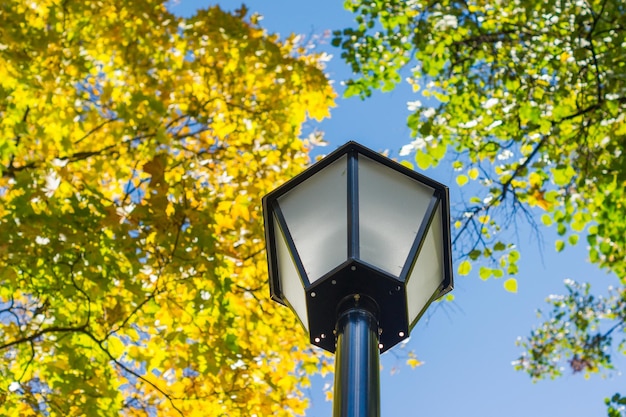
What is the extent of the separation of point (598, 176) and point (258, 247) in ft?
10.9

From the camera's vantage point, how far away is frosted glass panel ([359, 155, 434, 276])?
6.80 feet

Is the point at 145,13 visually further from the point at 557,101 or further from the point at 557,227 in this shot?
the point at 557,227

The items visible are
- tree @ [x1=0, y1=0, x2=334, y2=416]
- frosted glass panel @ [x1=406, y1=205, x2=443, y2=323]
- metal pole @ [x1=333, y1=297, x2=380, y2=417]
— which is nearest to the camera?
metal pole @ [x1=333, y1=297, x2=380, y2=417]

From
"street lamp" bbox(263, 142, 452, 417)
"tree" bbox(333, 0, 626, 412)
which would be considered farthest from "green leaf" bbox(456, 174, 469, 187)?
"street lamp" bbox(263, 142, 452, 417)

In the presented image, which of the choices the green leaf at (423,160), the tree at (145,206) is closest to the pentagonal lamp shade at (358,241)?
the tree at (145,206)

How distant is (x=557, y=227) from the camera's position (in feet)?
24.7

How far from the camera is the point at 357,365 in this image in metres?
1.84

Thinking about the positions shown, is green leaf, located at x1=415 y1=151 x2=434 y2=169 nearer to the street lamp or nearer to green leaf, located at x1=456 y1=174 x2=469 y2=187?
green leaf, located at x1=456 y1=174 x2=469 y2=187

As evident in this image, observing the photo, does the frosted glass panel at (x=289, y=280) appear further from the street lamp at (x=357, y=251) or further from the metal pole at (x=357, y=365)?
the metal pole at (x=357, y=365)

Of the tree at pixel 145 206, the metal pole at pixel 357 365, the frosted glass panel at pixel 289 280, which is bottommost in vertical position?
the metal pole at pixel 357 365

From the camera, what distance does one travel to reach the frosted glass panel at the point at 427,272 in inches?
84.2

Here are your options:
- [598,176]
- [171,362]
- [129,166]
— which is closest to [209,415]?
[171,362]

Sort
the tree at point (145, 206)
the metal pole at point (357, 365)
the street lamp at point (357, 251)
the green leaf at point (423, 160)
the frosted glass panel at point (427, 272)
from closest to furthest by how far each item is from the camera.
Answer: the metal pole at point (357, 365) < the street lamp at point (357, 251) < the frosted glass panel at point (427, 272) < the tree at point (145, 206) < the green leaf at point (423, 160)

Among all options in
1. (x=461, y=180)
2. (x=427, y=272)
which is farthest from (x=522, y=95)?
(x=427, y=272)
